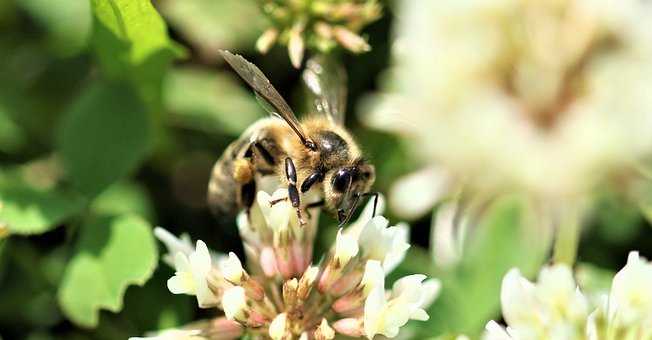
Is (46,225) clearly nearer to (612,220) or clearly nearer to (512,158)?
(512,158)

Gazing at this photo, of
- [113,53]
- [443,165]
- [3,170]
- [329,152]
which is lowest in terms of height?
[3,170]

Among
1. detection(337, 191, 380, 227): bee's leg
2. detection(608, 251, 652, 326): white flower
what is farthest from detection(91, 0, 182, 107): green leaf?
detection(608, 251, 652, 326): white flower

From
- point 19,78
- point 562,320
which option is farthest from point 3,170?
point 562,320

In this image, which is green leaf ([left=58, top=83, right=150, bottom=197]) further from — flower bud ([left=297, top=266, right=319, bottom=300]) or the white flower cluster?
the white flower cluster

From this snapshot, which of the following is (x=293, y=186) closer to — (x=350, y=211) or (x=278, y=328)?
(x=350, y=211)

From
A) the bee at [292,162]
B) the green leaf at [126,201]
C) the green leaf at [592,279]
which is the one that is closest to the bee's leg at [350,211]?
the bee at [292,162]

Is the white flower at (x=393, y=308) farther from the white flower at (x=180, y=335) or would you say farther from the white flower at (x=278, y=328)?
the white flower at (x=180, y=335)
